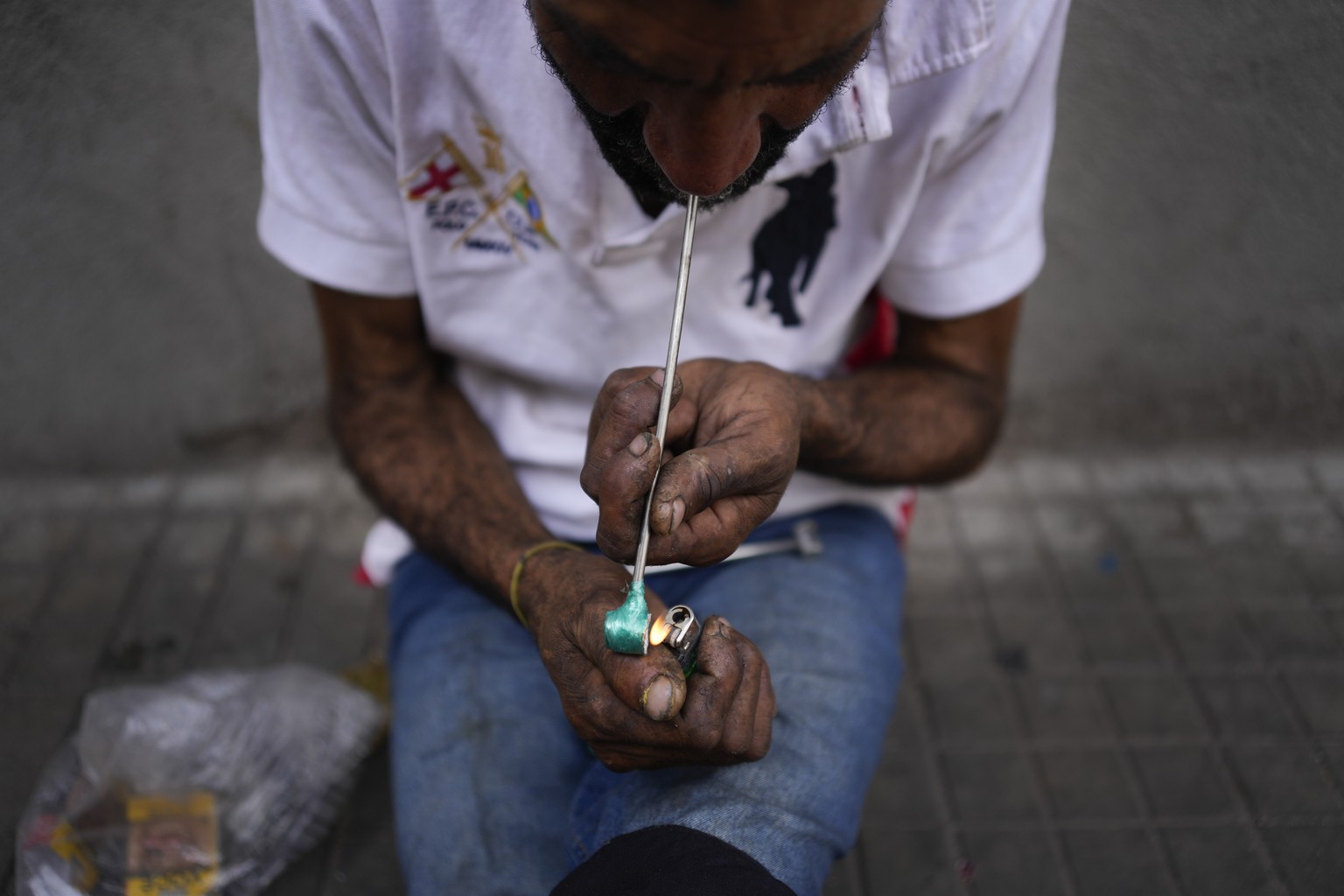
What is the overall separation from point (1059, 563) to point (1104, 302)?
734 mm

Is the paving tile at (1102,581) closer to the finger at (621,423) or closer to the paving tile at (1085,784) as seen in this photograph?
the paving tile at (1085,784)

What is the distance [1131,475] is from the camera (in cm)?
299

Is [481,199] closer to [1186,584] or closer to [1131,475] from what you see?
[1186,584]

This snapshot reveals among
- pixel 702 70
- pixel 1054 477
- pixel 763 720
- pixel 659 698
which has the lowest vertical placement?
pixel 1054 477

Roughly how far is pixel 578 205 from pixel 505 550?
0.51 meters

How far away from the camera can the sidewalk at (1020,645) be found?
2104 mm

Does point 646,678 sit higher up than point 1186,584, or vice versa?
point 646,678

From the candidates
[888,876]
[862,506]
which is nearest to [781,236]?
[862,506]

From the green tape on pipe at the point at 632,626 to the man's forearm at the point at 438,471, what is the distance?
A: 419mm

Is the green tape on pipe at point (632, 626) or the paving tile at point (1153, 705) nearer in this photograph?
the green tape on pipe at point (632, 626)

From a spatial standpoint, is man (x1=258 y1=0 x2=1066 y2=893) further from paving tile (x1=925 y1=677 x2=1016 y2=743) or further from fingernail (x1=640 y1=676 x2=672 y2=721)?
paving tile (x1=925 y1=677 x2=1016 y2=743)

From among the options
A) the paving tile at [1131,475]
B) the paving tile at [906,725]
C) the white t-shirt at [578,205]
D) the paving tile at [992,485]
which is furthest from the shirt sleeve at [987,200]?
the paving tile at [1131,475]

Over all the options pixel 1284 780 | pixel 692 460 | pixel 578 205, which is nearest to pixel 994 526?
pixel 1284 780

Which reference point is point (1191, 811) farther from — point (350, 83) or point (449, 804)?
point (350, 83)
